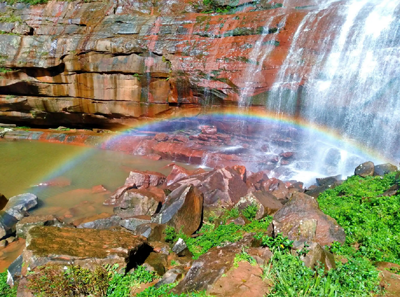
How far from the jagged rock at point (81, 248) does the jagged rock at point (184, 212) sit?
123 centimetres

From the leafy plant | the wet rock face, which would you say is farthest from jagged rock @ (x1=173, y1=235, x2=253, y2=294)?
the wet rock face

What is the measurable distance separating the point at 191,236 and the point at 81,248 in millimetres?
2590

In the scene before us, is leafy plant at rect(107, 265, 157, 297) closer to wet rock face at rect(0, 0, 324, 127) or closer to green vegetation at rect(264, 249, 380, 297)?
green vegetation at rect(264, 249, 380, 297)

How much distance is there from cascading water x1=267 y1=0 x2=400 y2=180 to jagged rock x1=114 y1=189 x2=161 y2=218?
702 cm

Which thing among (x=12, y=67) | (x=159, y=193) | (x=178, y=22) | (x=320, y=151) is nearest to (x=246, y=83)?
(x=320, y=151)

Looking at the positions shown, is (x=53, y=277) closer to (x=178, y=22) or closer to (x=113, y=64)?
(x=113, y=64)

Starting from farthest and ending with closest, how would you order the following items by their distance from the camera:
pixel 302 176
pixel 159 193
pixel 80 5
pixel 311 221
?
1. pixel 80 5
2. pixel 302 176
3. pixel 159 193
4. pixel 311 221

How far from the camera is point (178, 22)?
15.1 meters

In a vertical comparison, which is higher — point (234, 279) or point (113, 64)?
point (113, 64)

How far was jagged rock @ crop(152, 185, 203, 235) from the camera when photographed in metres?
6.64

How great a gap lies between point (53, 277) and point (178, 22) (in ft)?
45.7

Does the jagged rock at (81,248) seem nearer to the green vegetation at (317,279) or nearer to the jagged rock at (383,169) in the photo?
the green vegetation at (317,279)

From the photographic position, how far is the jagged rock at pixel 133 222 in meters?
7.13

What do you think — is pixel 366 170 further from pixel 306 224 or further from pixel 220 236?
pixel 306 224
